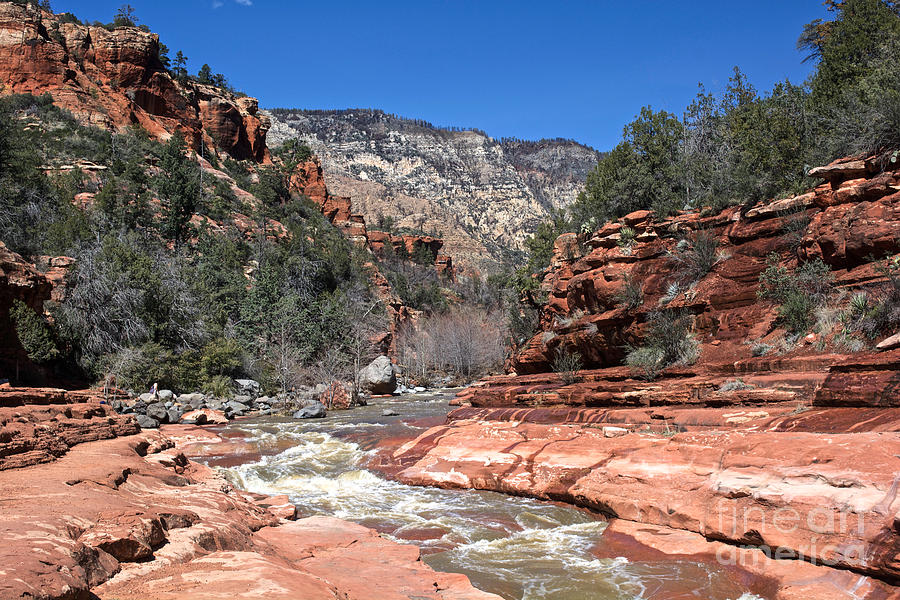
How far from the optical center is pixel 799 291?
10.9 m

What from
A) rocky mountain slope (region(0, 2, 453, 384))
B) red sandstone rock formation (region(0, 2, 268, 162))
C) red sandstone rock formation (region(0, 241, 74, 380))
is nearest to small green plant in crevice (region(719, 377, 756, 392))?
red sandstone rock formation (region(0, 241, 74, 380))

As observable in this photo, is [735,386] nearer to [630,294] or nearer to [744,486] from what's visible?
[744,486]

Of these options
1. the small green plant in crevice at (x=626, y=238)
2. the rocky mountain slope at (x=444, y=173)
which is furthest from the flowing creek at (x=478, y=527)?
the rocky mountain slope at (x=444, y=173)

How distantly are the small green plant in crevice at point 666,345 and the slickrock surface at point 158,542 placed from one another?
793 centimetres

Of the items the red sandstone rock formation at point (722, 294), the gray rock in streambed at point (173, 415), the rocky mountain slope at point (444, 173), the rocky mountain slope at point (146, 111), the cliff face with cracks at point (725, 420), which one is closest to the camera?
the cliff face with cracks at point (725, 420)

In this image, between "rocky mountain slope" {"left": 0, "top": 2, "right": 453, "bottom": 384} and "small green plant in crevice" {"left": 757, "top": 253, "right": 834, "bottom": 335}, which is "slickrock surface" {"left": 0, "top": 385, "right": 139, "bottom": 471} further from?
"rocky mountain slope" {"left": 0, "top": 2, "right": 453, "bottom": 384}

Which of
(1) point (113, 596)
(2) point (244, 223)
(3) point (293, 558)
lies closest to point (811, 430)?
(3) point (293, 558)

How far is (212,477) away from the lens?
365 inches

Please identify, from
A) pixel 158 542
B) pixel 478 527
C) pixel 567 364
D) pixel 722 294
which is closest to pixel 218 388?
pixel 567 364

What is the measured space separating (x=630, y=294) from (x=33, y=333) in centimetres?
1922

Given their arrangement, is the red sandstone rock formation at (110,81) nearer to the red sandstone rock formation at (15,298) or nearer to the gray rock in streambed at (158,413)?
the red sandstone rock formation at (15,298)

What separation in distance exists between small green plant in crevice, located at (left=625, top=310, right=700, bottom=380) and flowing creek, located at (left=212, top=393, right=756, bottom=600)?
509cm

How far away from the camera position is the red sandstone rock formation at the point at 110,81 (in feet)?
157

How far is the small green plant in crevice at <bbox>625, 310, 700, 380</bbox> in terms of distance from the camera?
12133mm
